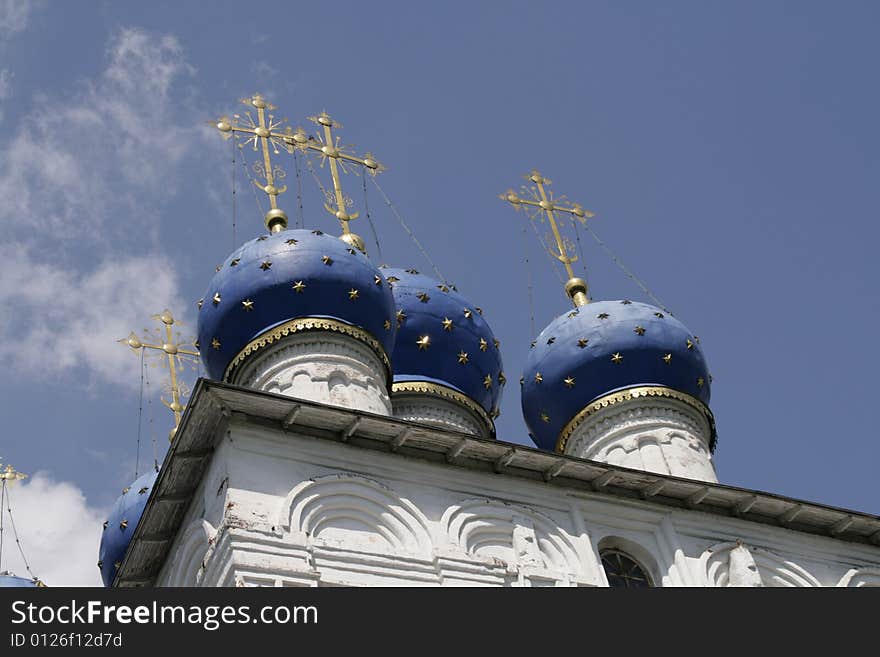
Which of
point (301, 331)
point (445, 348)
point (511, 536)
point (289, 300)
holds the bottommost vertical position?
point (511, 536)

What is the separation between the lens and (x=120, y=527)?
48.2 feet

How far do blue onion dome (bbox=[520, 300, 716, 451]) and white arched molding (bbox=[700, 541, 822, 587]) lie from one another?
111 inches

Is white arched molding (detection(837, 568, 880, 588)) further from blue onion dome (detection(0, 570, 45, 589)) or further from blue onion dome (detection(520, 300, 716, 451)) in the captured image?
blue onion dome (detection(0, 570, 45, 589))

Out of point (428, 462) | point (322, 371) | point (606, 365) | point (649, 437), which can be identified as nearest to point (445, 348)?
point (606, 365)

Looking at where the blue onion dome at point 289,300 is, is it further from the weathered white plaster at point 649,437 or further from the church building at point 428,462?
the weathered white plaster at point 649,437

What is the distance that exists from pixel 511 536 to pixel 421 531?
2.57 feet

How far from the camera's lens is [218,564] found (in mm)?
9328

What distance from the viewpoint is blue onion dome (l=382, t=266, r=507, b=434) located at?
47.8 feet

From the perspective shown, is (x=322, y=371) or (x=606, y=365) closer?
(x=322, y=371)

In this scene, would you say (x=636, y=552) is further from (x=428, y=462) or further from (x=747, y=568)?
A: (x=428, y=462)

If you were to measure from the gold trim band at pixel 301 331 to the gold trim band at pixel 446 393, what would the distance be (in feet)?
6.04

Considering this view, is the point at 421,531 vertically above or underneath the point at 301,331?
underneath

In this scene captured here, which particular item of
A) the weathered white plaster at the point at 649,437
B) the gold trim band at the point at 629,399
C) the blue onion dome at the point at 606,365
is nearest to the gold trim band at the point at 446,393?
the blue onion dome at the point at 606,365
